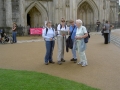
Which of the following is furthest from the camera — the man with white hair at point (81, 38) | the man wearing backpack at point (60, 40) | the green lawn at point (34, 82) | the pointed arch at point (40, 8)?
the pointed arch at point (40, 8)

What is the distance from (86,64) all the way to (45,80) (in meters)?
2.59

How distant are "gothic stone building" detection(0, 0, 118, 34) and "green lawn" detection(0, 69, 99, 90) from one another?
19579mm

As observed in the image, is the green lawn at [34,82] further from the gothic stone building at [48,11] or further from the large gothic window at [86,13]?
the large gothic window at [86,13]

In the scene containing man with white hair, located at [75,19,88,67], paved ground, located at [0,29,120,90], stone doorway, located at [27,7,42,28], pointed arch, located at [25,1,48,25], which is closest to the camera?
paved ground, located at [0,29,120,90]

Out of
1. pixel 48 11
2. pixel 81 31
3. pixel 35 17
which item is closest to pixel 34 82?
pixel 81 31

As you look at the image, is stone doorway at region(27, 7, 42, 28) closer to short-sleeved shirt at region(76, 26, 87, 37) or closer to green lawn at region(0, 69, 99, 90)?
short-sleeved shirt at region(76, 26, 87, 37)

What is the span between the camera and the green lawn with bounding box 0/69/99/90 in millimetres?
5879

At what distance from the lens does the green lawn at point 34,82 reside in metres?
5.88

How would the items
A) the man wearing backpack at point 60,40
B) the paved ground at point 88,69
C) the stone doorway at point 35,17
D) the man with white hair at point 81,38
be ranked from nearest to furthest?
the paved ground at point 88,69 → the man with white hair at point 81,38 → the man wearing backpack at point 60,40 → the stone doorway at point 35,17

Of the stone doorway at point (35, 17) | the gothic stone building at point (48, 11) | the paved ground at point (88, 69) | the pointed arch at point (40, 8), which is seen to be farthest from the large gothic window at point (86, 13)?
the paved ground at point (88, 69)

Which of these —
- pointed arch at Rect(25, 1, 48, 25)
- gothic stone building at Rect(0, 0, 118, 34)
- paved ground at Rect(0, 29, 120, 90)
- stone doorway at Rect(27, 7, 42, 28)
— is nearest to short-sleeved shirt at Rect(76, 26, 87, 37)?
paved ground at Rect(0, 29, 120, 90)

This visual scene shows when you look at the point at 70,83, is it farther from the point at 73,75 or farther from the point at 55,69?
the point at 55,69

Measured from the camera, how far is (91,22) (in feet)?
113

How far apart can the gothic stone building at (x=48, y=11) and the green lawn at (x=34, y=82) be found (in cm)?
1958
